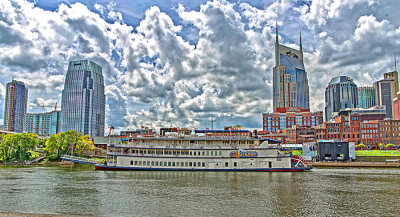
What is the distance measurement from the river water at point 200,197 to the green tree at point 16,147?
4581cm

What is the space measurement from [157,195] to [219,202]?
24.9 ft

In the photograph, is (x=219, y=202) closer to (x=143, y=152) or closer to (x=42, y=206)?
(x=42, y=206)

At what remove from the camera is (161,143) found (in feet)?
222

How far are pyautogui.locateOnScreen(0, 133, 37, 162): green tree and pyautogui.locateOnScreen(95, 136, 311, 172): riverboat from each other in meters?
33.7

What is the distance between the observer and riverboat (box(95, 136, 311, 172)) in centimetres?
6425

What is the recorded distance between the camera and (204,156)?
215 ft

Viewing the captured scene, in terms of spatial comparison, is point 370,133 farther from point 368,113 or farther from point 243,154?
point 243,154

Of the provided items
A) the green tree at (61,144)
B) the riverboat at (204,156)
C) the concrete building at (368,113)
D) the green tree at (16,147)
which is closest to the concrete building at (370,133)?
the concrete building at (368,113)

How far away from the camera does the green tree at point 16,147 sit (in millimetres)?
87188

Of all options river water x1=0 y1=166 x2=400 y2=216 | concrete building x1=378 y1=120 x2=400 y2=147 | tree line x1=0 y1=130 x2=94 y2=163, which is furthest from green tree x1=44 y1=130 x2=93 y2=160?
concrete building x1=378 y1=120 x2=400 y2=147

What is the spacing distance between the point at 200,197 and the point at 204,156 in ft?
99.9

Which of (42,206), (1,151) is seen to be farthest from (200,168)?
(1,151)

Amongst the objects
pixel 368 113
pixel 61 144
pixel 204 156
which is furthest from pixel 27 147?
pixel 368 113

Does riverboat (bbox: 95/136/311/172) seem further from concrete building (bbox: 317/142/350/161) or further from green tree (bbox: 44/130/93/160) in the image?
concrete building (bbox: 317/142/350/161)
